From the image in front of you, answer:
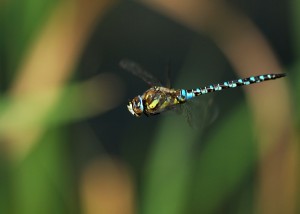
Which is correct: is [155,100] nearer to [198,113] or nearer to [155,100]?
[155,100]

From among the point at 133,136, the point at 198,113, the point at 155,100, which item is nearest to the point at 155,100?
the point at 155,100

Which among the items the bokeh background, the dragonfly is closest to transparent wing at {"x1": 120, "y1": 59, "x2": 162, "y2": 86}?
the dragonfly

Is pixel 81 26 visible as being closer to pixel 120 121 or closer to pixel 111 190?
pixel 111 190

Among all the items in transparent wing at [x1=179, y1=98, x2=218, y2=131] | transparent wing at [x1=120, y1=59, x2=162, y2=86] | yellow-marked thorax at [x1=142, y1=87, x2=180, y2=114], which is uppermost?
transparent wing at [x1=120, y1=59, x2=162, y2=86]

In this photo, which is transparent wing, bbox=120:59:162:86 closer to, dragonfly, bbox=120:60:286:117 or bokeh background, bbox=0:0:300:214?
dragonfly, bbox=120:60:286:117

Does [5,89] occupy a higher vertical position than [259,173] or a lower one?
higher

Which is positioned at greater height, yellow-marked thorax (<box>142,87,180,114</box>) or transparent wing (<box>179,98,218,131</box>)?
yellow-marked thorax (<box>142,87,180,114</box>)

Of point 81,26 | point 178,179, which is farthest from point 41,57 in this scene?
point 178,179

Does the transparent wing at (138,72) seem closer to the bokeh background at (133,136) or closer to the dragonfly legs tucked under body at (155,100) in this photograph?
the dragonfly legs tucked under body at (155,100)
